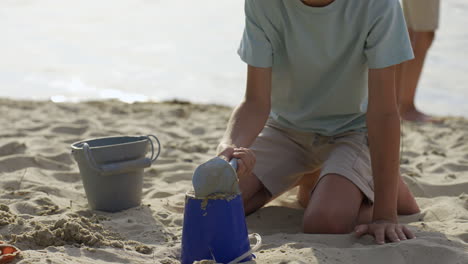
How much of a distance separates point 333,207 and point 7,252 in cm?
114

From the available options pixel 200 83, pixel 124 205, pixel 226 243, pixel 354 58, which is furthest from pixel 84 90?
pixel 226 243

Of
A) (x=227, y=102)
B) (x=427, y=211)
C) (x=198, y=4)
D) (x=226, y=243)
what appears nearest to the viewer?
(x=226, y=243)

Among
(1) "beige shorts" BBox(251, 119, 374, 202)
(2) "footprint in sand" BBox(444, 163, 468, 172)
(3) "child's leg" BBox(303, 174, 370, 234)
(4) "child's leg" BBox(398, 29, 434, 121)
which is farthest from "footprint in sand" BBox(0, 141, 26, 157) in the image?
(4) "child's leg" BBox(398, 29, 434, 121)

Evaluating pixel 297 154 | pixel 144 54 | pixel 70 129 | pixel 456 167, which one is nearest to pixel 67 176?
pixel 70 129

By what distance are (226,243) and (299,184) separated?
1.08 meters

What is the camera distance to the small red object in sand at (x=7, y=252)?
1736 millimetres

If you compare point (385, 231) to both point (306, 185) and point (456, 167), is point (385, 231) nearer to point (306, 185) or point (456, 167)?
point (306, 185)

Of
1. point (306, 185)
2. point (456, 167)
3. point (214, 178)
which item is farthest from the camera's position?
point (456, 167)

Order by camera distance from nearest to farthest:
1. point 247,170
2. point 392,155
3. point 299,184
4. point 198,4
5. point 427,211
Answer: point 247,170 < point 392,155 < point 427,211 < point 299,184 < point 198,4

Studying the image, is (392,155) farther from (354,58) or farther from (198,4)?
(198,4)

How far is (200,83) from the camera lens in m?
5.90

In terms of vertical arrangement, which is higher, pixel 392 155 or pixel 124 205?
pixel 392 155

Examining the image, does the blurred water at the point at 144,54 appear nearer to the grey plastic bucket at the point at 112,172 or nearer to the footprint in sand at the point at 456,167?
the footprint in sand at the point at 456,167

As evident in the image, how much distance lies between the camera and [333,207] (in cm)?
227
